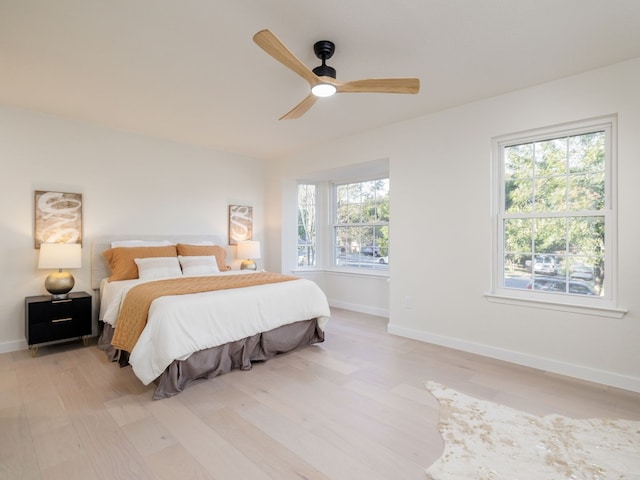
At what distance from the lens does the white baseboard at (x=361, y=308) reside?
4835 millimetres

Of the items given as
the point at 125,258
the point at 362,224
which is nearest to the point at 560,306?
the point at 362,224

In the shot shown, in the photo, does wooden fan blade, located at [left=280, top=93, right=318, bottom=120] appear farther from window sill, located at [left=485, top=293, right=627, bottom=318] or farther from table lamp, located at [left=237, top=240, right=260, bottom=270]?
table lamp, located at [left=237, top=240, right=260, bottom=270]

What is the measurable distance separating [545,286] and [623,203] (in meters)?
0.90

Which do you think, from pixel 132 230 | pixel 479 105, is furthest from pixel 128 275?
pixel 479 105

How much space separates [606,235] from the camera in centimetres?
269

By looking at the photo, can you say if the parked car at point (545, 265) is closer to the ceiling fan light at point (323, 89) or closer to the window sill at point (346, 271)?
the window sill at point (346, 271)

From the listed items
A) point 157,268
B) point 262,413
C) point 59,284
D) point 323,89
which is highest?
point 323,89

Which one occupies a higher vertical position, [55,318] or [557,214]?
[557,214]

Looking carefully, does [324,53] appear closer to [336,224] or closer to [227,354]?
[227,354]

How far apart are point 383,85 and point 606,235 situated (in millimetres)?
2216

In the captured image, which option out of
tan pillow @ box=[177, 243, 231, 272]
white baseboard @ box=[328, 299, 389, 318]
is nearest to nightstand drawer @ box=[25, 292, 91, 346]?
tan pillow @ box=[177, 243, 231, 272]

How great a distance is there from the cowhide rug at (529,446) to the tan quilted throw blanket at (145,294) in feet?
7.01

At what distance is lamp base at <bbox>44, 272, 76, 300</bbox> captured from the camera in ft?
11.0

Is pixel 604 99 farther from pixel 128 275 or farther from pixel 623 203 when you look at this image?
pixel 128 275
